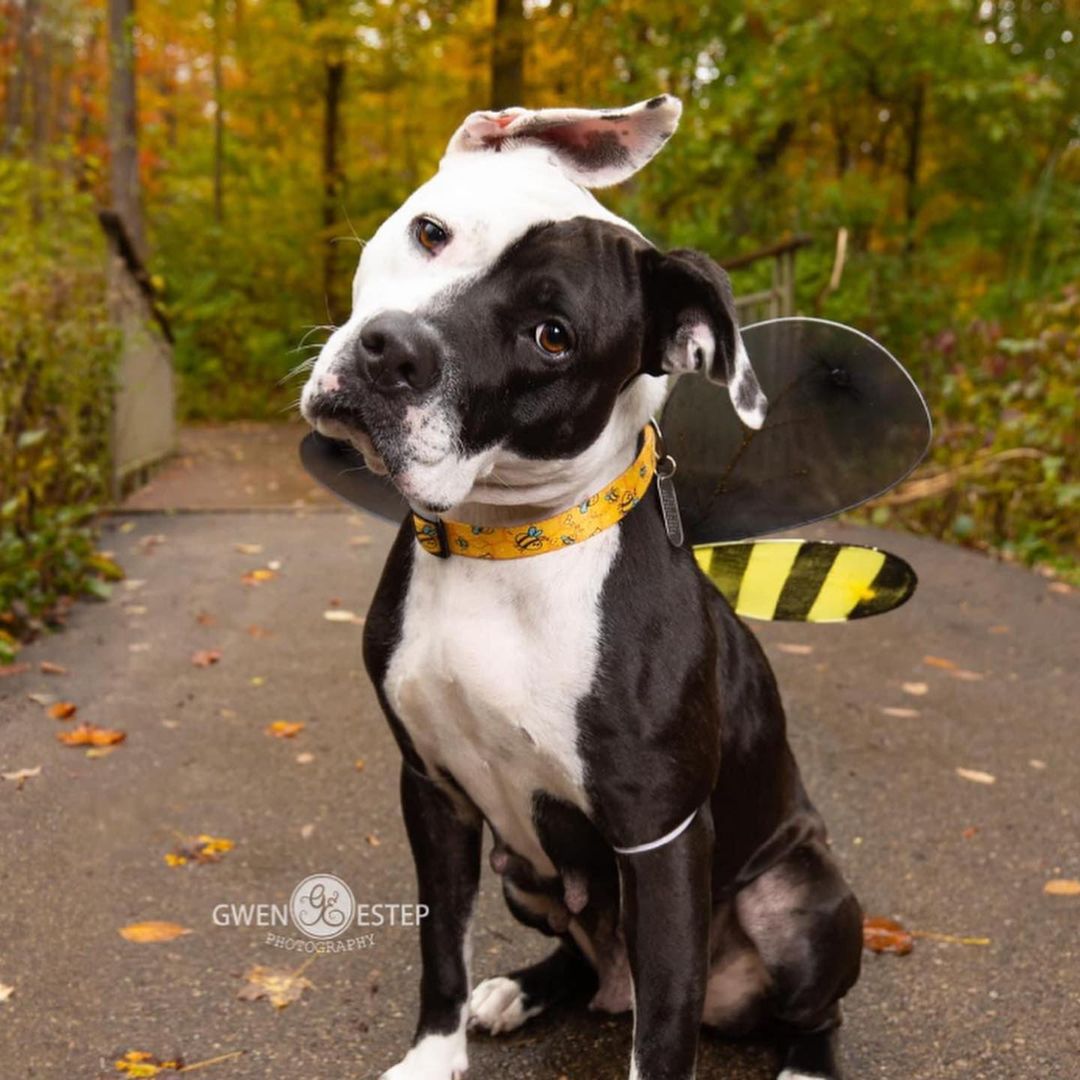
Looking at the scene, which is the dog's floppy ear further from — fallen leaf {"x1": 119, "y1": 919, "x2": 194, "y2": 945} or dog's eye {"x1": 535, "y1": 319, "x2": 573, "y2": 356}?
fallen leaf {"x1": 119, "y1": 919, "x2": 194, "y2": 945}

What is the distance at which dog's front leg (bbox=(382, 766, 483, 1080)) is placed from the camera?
7.13 ft

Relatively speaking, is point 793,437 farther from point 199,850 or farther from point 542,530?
point 199,850

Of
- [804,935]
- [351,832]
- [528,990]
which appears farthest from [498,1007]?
[351,832]

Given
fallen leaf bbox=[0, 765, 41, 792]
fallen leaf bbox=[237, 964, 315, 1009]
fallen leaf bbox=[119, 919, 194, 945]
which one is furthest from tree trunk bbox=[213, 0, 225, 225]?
fallen leaf bbox=[237, 964, 315, 1009]

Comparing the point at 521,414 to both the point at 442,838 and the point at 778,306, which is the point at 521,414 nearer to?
the point at 442,838

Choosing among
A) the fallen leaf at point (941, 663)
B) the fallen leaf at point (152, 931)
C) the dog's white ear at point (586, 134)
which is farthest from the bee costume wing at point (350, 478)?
the fallen leaf at point (941, 663)

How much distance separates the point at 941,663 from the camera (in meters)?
→ 5.21

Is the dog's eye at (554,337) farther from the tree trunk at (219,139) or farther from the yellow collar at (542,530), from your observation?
the tree trunk at (219,139)

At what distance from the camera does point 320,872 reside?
330cm

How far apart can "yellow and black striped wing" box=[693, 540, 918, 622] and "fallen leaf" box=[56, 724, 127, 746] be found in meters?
2.41

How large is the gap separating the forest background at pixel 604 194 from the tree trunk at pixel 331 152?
0.04 metres

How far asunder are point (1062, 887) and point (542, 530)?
2.21 meters

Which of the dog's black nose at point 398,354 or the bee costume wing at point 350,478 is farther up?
the dog's black nose at point 398,354

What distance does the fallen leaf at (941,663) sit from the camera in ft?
16.9
